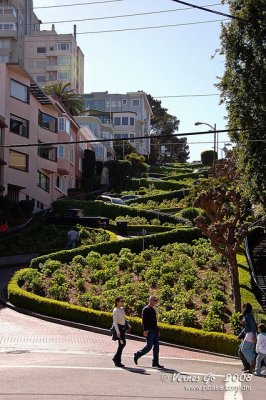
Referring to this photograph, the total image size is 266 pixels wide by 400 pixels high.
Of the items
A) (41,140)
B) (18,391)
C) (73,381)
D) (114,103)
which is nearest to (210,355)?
(73,381)

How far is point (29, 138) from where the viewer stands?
5188cm

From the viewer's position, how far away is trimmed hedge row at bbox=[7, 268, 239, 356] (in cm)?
1822

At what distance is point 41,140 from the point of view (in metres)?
55.2

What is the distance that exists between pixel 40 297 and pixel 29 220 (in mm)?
22309

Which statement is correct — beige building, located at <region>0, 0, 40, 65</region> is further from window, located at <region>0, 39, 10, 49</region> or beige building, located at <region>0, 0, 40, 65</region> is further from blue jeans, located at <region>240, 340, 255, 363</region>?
blue jeans, located at <region>240, 340, 255, 363</region>

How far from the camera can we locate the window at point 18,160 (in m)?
50.0

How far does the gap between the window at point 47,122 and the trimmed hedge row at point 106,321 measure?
106 ft

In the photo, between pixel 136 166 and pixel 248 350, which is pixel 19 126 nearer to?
pixel 136 166

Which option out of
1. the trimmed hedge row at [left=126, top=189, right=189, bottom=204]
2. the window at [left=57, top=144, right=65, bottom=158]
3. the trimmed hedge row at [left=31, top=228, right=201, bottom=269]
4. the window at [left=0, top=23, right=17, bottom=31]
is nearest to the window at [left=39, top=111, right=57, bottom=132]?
the window at [left=57, top=144, right=65, bottom=158]

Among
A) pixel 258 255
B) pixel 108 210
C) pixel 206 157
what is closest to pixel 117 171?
pixel 108 210

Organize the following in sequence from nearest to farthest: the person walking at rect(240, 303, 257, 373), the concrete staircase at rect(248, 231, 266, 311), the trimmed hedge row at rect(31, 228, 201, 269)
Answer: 1. the person walking at rect(240, 303, 257, 373)
2. the concrete staircase at rect(248, 231, 266, 311)
3. the trimmed hedge row at rect(31, 228, 201, 269)

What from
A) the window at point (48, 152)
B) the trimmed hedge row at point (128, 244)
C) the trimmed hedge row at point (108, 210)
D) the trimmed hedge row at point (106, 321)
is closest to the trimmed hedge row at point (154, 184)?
the window at point (48, 152)

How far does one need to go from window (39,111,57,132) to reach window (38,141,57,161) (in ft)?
5.30

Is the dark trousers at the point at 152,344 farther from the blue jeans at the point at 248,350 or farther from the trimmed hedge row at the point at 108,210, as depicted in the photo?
the trimmed hedge row at the point at 108,210
